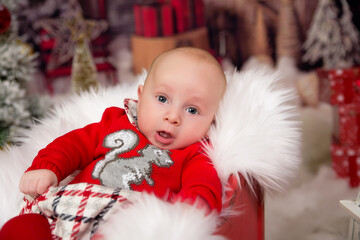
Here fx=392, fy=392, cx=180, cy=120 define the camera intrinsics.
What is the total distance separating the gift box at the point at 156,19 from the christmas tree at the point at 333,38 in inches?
34.5

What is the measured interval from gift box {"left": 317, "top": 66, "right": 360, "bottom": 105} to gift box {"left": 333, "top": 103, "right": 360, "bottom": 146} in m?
0.03

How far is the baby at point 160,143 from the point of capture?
94 centimetres

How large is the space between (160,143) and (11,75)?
0.90 meters

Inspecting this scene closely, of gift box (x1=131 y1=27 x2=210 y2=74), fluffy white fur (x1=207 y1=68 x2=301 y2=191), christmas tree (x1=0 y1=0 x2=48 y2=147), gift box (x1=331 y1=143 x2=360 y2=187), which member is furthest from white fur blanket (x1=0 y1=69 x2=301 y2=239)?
gift box (x1=131 y1=27 x2=210 y2=74)

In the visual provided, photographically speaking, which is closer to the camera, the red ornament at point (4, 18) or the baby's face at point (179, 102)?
the baby's face at point (179, 102)

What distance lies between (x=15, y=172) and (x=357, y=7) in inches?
84.1

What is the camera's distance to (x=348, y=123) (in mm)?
1641

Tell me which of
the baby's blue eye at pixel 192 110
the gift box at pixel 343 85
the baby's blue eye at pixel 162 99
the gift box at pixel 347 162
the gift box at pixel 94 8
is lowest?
the gift box at pixel 347 162

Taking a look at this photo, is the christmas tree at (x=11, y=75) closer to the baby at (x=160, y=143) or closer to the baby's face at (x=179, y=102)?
the baby at (x=160, y=143)

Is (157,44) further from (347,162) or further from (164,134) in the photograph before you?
(164,134)

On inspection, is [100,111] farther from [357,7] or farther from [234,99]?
[357,7]

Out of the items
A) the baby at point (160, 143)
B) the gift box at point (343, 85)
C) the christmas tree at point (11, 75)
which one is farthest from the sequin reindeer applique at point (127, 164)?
the gift box at point (343, 85)

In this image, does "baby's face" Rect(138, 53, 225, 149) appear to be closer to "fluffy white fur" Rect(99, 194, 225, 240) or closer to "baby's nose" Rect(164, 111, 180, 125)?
"baby's nose" Rect(164, 111, 180, 125)

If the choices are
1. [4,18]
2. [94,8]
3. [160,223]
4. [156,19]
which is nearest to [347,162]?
[160,223]
